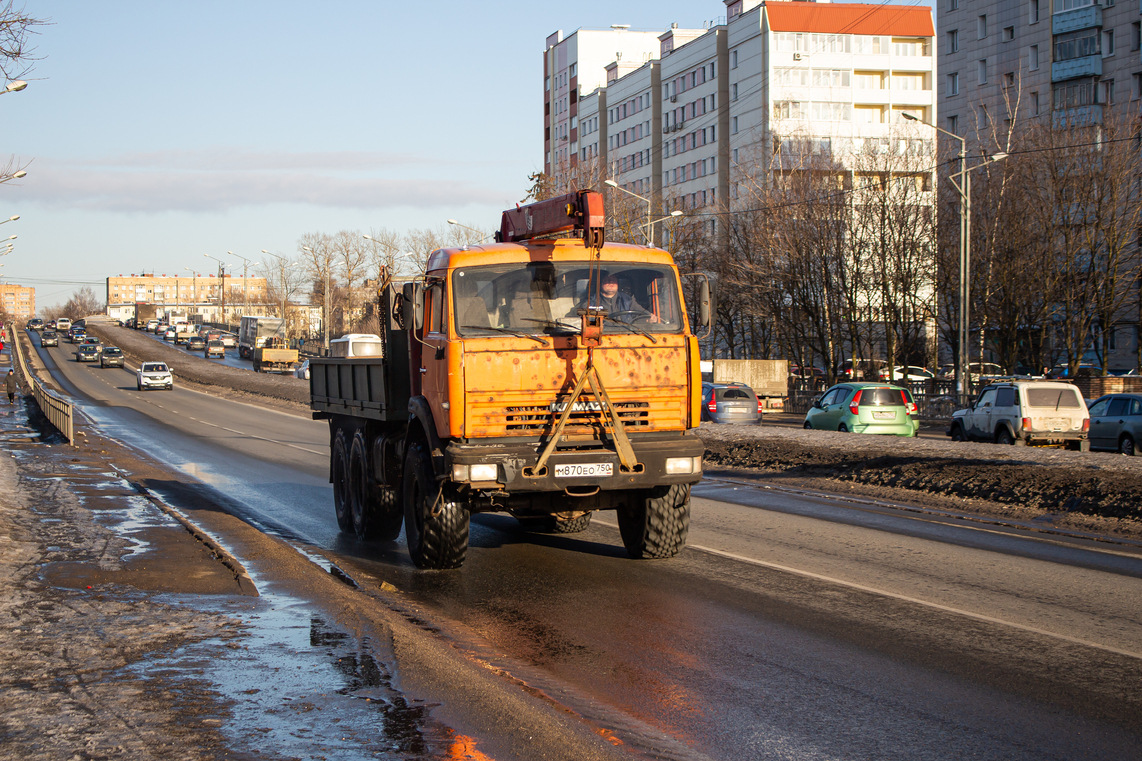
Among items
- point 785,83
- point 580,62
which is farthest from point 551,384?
point 580,62

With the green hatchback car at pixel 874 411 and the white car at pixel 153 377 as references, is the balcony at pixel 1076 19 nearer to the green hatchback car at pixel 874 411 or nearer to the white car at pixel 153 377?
the green hatchback car at pixel 874 411

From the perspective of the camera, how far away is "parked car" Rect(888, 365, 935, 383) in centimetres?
5099

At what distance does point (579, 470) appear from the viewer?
9070 mm

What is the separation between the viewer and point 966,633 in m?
7.42

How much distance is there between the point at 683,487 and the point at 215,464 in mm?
15715

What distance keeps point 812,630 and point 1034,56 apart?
70.7 metres

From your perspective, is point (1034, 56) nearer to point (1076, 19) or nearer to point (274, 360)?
point (1076, 19)

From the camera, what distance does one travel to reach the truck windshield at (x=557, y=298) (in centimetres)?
932

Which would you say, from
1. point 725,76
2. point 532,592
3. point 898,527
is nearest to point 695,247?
point 725,76

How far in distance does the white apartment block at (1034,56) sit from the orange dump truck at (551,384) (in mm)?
51970

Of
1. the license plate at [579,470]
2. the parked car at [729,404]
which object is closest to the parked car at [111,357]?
the parked car at [729,404]

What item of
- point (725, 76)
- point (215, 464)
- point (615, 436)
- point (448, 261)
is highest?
point (725, 76)

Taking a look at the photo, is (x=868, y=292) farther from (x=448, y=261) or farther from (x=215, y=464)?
(x=448, y=261)

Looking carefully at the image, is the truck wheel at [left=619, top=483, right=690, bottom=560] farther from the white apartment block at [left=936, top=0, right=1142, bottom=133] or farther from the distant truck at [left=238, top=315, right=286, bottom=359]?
the distant truck at [left=238, top=315, right=286, bottom=359]
